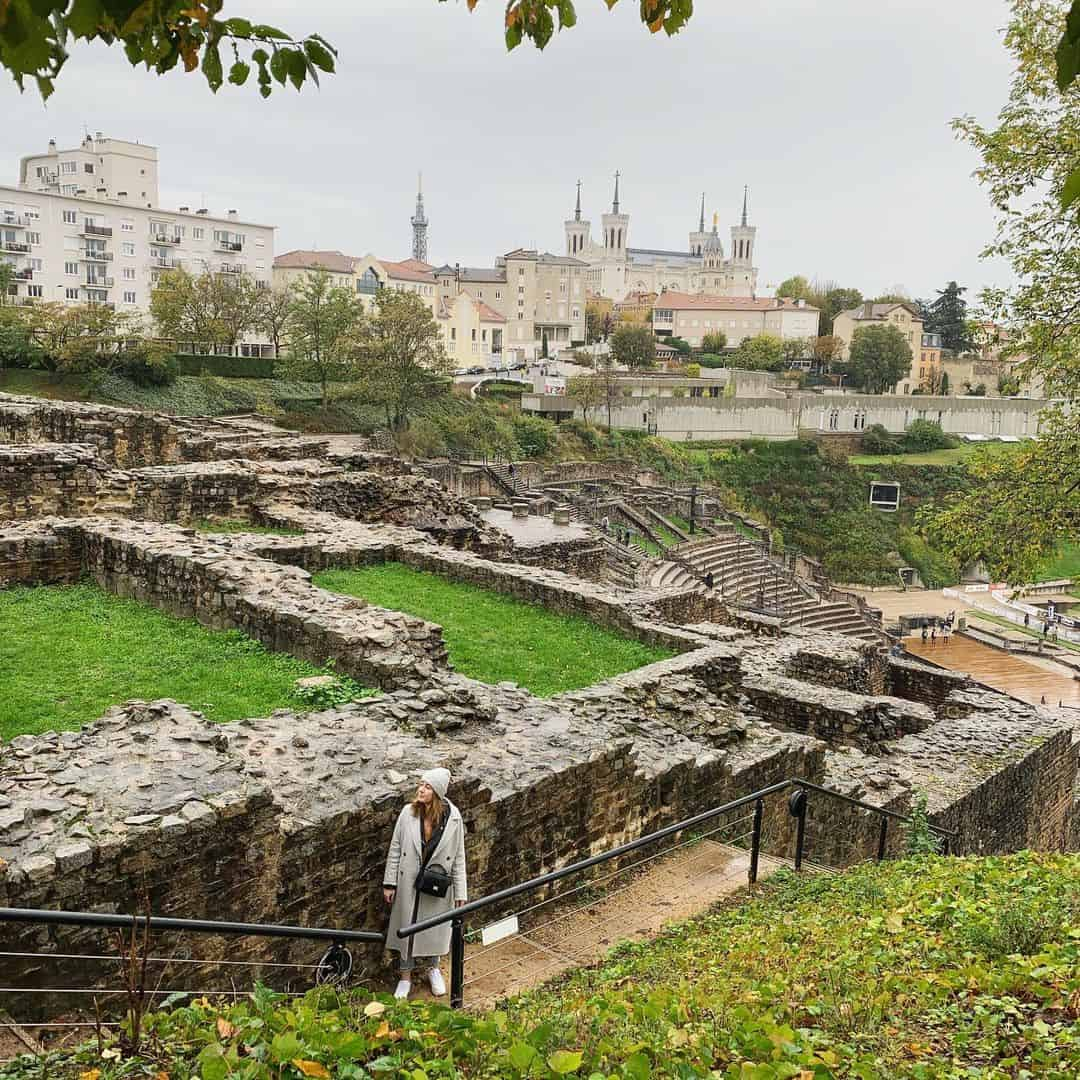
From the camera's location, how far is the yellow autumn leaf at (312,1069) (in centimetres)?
335

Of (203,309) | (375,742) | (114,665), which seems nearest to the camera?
(375,742)

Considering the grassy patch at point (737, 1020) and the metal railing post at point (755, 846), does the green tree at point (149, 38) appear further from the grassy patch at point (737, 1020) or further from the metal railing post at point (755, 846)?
the metal railing post at point (755, 846)

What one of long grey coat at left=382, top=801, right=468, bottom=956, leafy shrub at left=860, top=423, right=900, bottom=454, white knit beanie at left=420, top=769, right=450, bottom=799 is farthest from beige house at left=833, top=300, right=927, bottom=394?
long grey coat at left=382, top=801, right=468, bottom=956

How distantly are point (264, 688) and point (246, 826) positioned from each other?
3.58 meters

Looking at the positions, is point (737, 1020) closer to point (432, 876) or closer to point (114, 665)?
point (432, 876)

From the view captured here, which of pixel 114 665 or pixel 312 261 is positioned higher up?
pixel 312 261

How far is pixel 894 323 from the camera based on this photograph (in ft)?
328

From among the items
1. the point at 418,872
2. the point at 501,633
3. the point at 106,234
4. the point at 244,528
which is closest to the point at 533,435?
the point at 106,234

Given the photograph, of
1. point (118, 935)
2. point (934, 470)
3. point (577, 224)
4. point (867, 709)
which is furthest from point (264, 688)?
point (577, 224)

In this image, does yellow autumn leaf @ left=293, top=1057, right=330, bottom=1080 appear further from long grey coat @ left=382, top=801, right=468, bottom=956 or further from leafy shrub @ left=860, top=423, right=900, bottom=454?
leafy shrub @ left=860, top=423, right=900, bottom=454

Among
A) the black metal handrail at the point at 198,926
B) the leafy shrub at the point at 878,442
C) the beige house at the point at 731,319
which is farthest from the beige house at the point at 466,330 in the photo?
the black metal handrail at the point at 198,926

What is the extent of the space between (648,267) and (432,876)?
573ft

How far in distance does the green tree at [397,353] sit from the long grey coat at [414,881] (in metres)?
38.3

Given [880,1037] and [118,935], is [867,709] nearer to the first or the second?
[880,1037]
